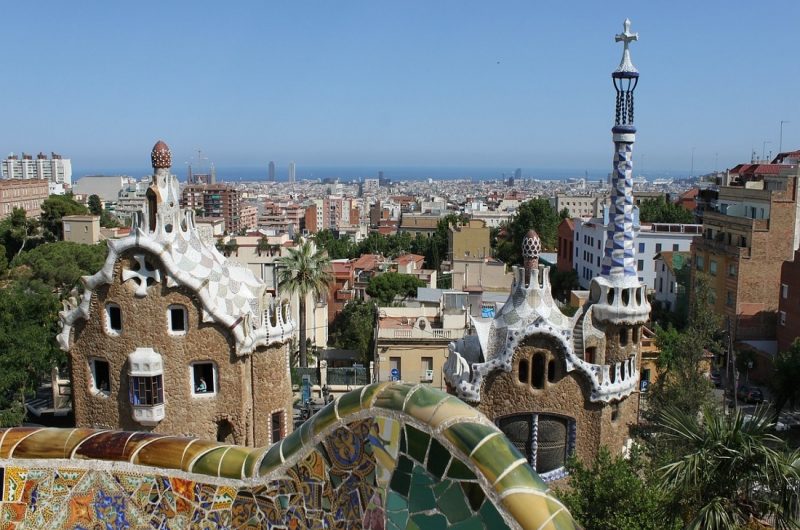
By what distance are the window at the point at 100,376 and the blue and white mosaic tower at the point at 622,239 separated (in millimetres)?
12467

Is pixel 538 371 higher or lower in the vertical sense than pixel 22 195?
lower

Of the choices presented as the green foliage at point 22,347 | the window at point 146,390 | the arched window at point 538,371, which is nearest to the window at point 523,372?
the arched window at point 538,371

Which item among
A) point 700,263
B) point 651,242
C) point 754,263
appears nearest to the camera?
point 754,263

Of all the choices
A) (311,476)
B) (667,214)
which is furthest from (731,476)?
(667,214)

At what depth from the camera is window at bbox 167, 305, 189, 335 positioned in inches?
733

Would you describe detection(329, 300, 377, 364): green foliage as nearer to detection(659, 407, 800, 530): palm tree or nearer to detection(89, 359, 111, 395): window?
detection(89, 359, 111, 395): window

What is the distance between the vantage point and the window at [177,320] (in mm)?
18625

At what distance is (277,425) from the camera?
2077cm

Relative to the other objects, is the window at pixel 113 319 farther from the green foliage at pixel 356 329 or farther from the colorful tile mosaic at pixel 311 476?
the green foliage at pixel 356 329

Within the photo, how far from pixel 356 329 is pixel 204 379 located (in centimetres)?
2112

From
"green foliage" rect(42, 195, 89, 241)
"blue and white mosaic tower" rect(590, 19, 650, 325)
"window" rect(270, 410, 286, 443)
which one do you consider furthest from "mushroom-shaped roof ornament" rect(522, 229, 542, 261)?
"green foliage" rect(42, 195, 89, 241)

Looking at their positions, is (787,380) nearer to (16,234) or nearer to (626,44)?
(626,44)

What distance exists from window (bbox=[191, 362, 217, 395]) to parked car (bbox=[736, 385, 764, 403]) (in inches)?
970

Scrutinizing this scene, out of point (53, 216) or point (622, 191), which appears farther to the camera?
point (53, 216)
